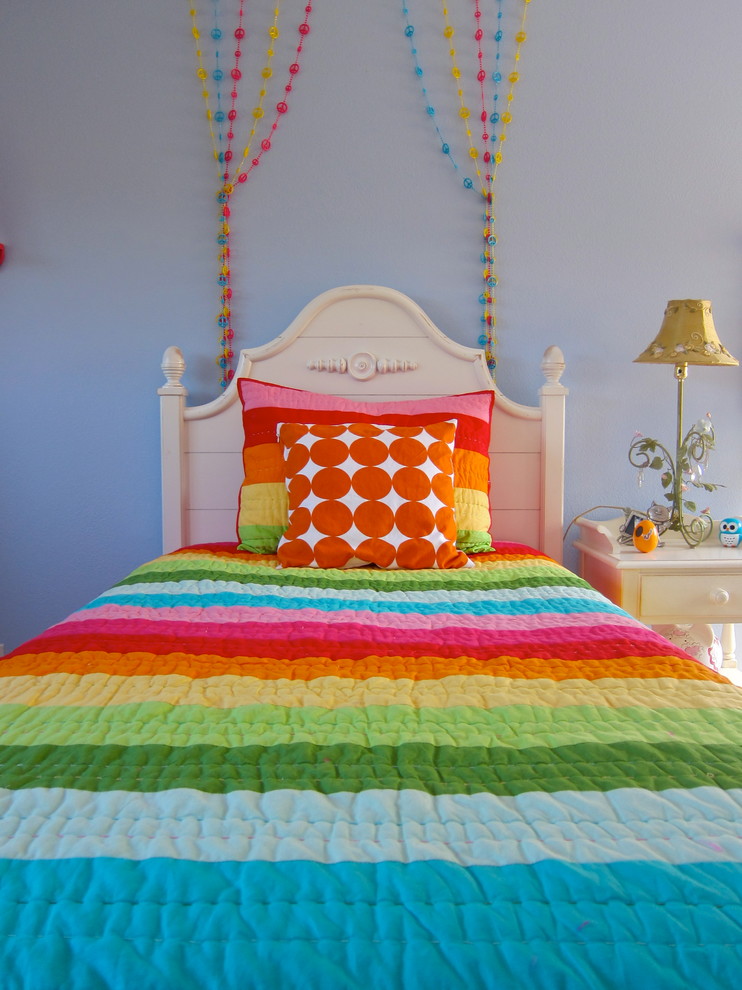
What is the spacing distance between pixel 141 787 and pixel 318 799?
16cm

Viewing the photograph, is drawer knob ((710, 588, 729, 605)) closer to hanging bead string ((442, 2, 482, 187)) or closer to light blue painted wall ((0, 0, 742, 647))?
light blue painted wall ((0, 0, 742, 647))

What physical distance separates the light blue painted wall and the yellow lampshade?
0.86ft

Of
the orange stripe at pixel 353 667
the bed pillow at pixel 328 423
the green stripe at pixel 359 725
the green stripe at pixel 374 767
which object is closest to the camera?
the green stripe at pixel 374 767

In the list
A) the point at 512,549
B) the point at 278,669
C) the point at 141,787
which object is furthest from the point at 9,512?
the point at 141,787

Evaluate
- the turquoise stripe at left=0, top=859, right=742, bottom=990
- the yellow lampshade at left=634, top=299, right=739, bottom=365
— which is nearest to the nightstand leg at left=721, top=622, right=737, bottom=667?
the yellow lampshade at left=634, top=299, right=739, bottom=365

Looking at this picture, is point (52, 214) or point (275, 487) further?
point (52, 214)

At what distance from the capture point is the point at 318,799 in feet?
2.14

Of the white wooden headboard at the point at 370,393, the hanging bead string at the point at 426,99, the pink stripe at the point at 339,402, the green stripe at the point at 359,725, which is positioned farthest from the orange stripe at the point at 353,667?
the hanging bead string at the point at 426,99

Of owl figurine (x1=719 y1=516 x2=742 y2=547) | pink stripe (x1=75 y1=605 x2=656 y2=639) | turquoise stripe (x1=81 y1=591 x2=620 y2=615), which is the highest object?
owl figurine (x1=719 y1=516 x2=742 y2=547)

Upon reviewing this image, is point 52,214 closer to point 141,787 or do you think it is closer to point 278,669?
point 278,669

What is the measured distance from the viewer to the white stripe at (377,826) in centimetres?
58

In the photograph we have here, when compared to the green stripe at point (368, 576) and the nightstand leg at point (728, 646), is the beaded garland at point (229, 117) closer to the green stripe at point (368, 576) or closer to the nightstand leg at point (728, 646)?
the green stripe at point (368, 576)

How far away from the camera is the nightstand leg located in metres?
2.31

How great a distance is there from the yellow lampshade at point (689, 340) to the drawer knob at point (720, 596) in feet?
1.97
